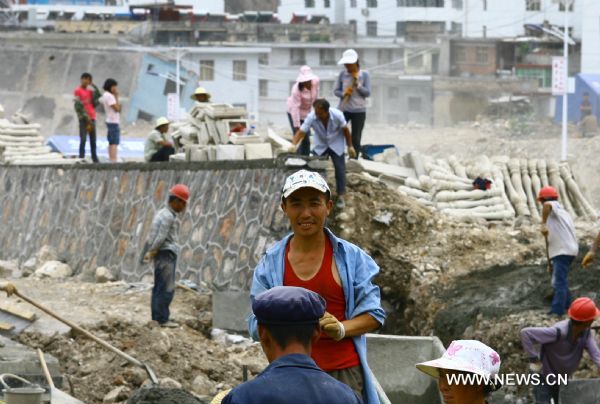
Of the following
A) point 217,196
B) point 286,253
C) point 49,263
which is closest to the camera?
point 286,253

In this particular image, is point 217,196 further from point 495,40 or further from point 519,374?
point 495,40

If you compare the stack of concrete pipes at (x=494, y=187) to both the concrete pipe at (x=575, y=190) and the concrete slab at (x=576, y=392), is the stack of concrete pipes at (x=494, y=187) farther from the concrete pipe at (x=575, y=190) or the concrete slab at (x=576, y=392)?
the concrete slab at (x=576, y=392)

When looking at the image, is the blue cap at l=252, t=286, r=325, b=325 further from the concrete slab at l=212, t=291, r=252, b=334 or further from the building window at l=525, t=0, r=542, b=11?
the building window at l=525, t=0, r=542, b=11

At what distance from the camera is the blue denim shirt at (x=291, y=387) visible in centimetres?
528

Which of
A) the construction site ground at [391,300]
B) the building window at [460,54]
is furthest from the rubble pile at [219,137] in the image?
the building window at [460,54]

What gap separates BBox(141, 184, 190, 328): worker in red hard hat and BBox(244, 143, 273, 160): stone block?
214 inches

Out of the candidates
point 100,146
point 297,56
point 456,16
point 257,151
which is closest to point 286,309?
point 257,151

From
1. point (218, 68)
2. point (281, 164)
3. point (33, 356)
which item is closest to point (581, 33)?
point (218, 68)

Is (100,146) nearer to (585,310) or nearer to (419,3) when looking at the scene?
(419,3)

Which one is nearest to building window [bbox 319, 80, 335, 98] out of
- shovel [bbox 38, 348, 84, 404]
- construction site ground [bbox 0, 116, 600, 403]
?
construction site ground [bbox 0, 116, 600, 403]

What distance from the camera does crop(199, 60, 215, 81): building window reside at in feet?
265

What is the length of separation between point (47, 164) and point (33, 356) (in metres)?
14.3

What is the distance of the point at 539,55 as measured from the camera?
83688 mm

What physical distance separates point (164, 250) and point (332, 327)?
9.34m
